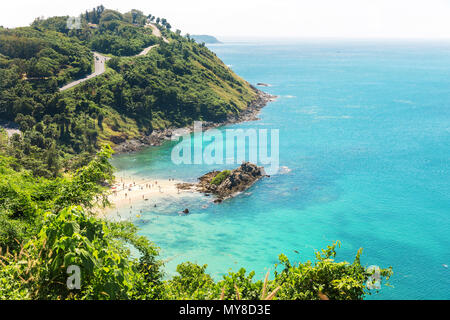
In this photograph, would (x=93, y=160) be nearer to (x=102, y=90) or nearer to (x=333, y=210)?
(x=333, y=210)

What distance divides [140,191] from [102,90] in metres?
59.9

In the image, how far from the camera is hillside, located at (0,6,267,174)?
102 metres

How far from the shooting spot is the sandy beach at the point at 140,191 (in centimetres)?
7656

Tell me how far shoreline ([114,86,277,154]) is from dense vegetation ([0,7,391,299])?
3.25 m

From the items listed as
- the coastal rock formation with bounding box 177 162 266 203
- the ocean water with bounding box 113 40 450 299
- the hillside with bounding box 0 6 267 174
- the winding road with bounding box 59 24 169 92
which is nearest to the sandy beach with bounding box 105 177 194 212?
the coastal rock formation with bounding box 177 162 266 203

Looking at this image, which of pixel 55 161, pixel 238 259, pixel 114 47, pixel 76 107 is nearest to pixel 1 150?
Answer: pixel 55 161

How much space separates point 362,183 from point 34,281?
8364cm

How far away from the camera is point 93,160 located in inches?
1179

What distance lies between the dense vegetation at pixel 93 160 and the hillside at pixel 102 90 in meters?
0.39

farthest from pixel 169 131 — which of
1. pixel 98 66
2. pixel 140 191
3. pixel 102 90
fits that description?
pixel 140 191

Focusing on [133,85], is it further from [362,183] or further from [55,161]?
[362,183]

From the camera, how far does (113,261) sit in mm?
18344

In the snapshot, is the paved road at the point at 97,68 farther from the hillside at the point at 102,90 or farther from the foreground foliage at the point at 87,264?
the foreground foliage at the point at 87,264

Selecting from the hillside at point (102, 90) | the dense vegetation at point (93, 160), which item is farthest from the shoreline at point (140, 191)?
the hillside at point (102, 90)
